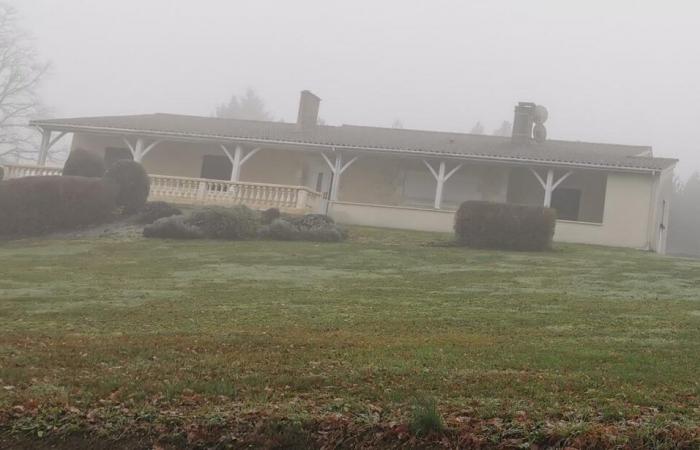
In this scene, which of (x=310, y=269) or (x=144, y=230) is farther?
(x=144, y=230)

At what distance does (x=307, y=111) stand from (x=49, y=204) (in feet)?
44.5

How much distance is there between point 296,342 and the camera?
269 inches

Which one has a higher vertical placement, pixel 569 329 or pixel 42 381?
pixel 569 329

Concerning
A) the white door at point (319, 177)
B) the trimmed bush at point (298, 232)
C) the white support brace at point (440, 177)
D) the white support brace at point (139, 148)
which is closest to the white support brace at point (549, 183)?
the white support brace at point (440, 177)

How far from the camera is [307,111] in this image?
Result: 99.1 feet

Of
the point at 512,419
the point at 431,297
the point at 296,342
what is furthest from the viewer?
the point at 431,297

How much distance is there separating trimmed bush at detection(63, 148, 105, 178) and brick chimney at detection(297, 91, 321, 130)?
32.5 feet

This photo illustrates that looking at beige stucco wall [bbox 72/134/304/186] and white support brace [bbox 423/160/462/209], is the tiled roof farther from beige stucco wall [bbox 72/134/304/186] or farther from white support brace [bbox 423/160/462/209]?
beige stucco wall [bbox 72/134/304/186]

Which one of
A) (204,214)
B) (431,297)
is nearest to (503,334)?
(431,297)

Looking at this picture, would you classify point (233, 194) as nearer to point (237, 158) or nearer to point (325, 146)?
point (237, 158)

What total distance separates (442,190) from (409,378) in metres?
21.0

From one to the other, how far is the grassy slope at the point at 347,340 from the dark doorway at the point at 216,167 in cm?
1489

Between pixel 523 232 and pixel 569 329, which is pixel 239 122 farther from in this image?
pixel 569 329

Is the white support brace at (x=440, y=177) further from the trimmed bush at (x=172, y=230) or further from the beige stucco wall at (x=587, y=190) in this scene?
the trimmed bush at (x=172, y=230)
